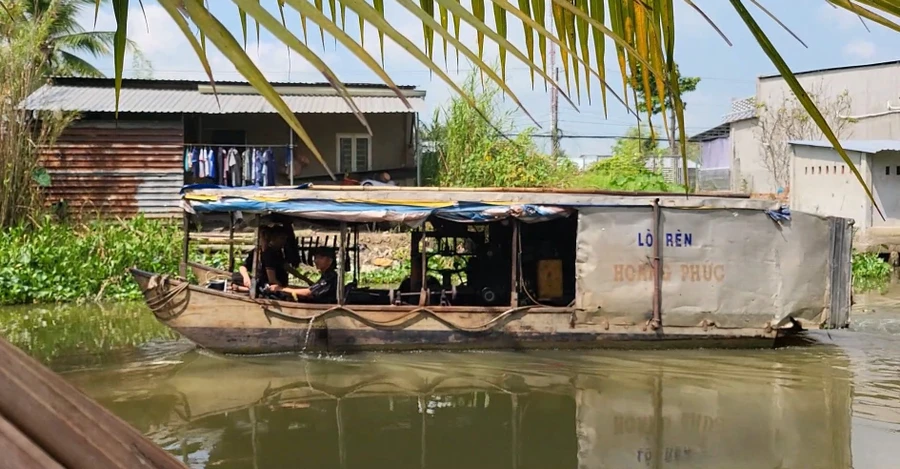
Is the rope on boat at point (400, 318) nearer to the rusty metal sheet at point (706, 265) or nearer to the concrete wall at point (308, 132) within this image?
the rusty metal sheet at point (706, 265)

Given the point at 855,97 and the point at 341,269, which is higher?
the point at 855,97

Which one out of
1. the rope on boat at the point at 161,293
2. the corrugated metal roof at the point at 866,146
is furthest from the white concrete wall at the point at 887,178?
the rope on boat at the point at 161,293

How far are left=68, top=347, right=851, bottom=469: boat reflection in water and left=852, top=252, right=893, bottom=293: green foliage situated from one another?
23.3 feet

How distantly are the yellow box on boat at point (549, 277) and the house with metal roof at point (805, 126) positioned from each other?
14041 mm

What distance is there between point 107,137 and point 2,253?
13.1 ft

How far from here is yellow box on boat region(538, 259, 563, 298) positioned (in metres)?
11.0

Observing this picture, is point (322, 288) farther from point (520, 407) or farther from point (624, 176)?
point (624, 176)

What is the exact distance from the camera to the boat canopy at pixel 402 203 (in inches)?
393

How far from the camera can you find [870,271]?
1798cm

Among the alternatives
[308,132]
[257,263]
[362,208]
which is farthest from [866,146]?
[257,263]

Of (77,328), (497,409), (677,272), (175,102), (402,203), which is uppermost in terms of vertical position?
(175,102)

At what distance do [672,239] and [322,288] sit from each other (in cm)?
437

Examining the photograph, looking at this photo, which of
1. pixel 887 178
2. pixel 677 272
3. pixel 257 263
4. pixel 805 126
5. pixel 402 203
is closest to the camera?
pixel 402 203

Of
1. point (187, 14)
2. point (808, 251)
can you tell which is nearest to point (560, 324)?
point (808, 251)
